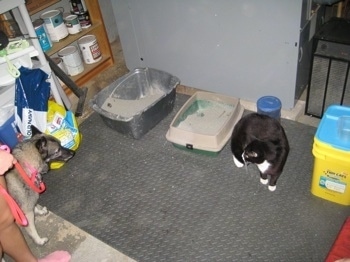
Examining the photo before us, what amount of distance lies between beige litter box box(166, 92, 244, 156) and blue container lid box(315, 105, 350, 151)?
0.52 metres

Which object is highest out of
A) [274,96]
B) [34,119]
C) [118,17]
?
[118,17]

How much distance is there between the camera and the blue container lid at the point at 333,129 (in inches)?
53.7

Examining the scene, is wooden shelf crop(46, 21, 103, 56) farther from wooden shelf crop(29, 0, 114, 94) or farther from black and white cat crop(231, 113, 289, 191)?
black and white cat crop(231, 113, 289, 191)

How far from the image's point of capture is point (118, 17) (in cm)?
225

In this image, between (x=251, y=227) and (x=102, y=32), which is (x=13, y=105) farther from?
(x=251, y=227)

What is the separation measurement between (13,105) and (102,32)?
0.95 m

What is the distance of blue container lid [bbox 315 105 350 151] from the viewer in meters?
1.36

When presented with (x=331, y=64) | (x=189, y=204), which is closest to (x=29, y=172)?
(x=189, y=204)

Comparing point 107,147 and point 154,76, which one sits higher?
point 154,76

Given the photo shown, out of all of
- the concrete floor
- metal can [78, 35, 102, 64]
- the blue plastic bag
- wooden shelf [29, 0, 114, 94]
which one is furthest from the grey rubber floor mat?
metal can [78, 35, 102, 64]

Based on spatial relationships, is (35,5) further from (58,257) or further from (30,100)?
(58,257)

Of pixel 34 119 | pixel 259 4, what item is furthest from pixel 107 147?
pixel 259 4

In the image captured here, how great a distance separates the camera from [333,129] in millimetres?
1422

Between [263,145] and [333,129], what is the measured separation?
0.96 feet
